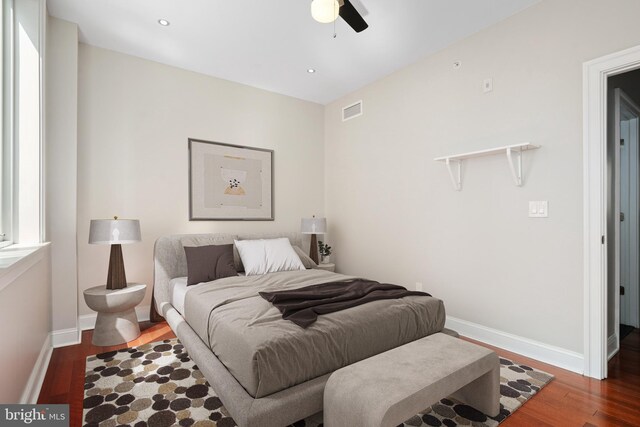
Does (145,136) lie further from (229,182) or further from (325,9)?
(325,9)

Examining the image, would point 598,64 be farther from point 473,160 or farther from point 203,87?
point 203,87

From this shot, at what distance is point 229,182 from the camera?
4148mm

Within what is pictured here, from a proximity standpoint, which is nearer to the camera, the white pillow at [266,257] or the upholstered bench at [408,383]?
the upholstered bench at [408,383]

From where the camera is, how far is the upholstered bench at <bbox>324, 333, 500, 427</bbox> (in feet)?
4.56

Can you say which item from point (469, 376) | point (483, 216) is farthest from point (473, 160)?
point (469, 376)

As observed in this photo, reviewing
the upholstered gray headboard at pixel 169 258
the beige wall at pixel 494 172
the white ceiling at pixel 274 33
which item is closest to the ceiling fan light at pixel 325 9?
the white ceiling at pixel 274 33

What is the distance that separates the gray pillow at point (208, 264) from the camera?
10.4 feet

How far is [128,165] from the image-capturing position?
11.5ft

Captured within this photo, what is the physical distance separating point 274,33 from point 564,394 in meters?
3.68

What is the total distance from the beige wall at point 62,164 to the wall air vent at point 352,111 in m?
3.11

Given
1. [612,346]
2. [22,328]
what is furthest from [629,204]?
[22,328]

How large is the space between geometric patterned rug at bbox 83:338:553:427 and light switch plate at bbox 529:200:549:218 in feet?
3.95

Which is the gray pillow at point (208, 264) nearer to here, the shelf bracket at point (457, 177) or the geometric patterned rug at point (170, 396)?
the geometric patterned rug at point (170, 396)

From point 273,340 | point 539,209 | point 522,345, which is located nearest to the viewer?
point 273,340
